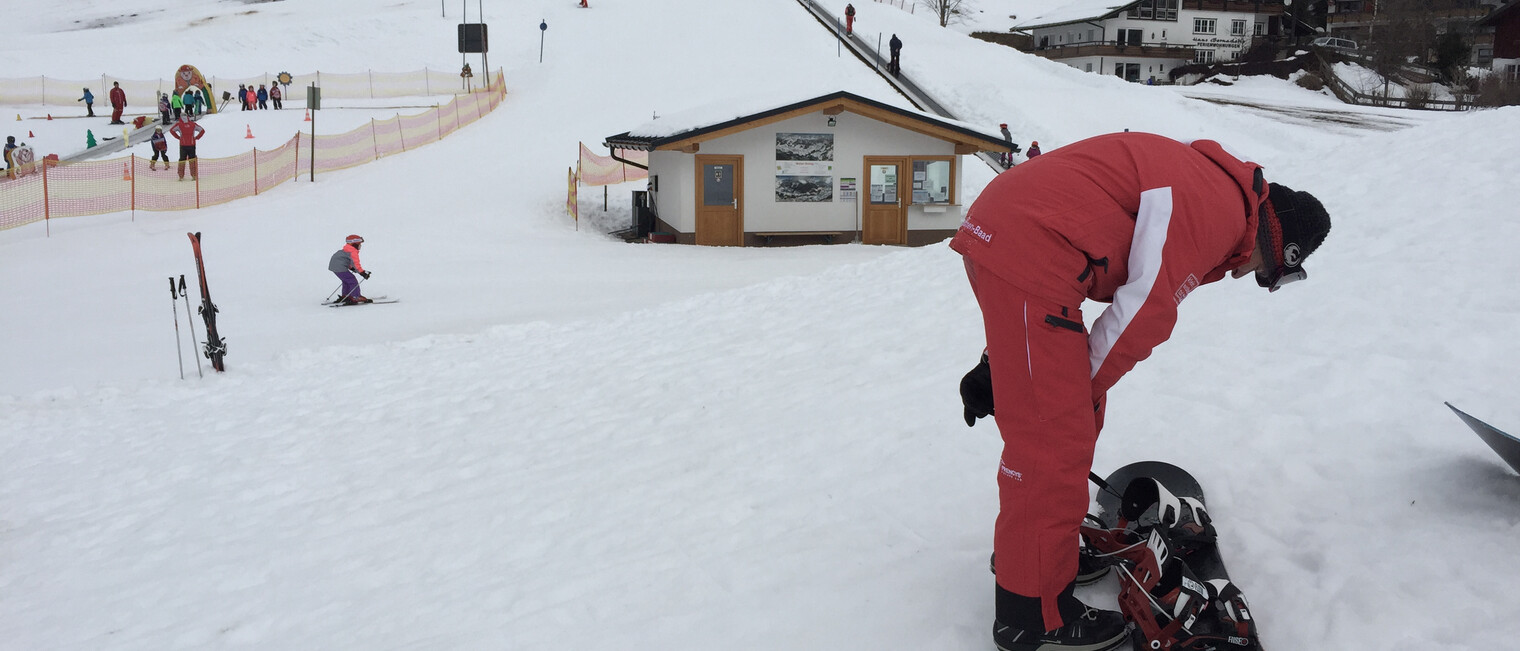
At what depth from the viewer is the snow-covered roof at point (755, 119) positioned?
19.3 m

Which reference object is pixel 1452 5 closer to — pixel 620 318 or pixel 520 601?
pixel 620 318

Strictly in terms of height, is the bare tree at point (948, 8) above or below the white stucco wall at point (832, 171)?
above

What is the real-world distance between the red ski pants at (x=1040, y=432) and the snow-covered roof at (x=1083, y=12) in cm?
6847

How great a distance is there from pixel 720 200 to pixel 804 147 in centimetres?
212

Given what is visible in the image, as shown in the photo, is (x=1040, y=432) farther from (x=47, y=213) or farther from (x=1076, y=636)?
(x=47, y=213)

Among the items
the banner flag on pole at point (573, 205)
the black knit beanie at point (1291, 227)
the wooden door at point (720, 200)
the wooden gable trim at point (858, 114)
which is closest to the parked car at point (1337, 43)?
the wooden gable trim at point (858, 114)

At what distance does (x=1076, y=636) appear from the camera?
2824mm

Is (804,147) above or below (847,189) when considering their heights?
above

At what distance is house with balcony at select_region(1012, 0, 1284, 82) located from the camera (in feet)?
207

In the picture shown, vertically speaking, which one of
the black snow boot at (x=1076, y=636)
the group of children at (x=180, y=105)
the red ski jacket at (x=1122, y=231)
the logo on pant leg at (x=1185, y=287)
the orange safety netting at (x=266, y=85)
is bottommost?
the black snow boot at (x=1076, y=636)

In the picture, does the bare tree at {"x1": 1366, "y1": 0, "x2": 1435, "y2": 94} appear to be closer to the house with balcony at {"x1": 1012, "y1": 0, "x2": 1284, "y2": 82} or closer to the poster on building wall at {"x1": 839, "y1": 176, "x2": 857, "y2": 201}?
the house with balcony at {"x1": 1012, "y1": 0, "x2": 1284, "y2": 82}

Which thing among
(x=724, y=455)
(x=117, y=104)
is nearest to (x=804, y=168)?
(x=724, y=455)

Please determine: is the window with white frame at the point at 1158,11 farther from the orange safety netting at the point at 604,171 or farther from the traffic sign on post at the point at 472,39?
the orange safety netting at the point at 604,171

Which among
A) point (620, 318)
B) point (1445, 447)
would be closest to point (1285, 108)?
point (620, 318)
